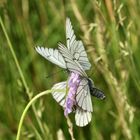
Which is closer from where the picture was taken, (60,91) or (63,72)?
(60,91)

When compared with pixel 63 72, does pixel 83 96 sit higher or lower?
lower

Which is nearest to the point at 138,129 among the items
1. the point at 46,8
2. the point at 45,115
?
the point at 45,115

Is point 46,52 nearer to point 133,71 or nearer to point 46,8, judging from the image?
point 133,71

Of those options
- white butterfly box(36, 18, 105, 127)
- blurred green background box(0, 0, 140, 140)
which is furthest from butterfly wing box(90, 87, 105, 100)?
blurred green background box(0, 0, 140, 140)

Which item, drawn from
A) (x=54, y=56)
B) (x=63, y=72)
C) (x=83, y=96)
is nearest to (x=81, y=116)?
(x=83, y=96)

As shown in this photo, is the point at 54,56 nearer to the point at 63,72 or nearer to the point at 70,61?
the point at 70,61
